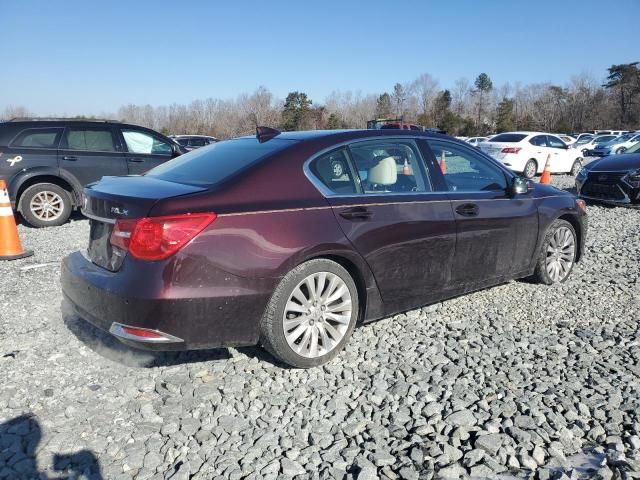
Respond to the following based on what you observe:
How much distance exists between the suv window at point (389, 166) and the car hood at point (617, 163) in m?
7.55

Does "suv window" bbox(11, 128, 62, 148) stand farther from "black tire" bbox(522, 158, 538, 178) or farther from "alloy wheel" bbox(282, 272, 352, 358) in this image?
"black tire" bbox(522, 158, 538, 178)

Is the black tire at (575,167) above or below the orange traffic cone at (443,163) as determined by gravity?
below

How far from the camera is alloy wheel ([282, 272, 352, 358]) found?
10.8 ft

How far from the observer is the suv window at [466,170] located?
4.23 metres

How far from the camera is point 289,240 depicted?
10.3ft

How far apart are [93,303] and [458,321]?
2.74 metres

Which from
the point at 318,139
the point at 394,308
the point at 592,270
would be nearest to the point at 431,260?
the point at 394,308

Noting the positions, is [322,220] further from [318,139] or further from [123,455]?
[123,455]

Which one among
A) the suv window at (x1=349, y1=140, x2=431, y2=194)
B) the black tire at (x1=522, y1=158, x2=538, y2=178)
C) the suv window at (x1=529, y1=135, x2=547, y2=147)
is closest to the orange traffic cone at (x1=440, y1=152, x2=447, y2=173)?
the suv window at (x1=349, y1=140, x2=431, y2=194)

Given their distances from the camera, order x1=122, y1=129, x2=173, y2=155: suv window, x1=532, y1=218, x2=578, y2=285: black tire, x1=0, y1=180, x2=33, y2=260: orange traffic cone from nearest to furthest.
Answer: x1=532, y1=218, x2=578, y2=285: black tire, x1=0, y1=180, x2=33, y2=260: orange traffic cone, x1=122, y1=129, x2=173, y2=155: suv window

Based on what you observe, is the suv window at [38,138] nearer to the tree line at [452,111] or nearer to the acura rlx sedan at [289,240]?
the acura rlx sedan at [289,240]

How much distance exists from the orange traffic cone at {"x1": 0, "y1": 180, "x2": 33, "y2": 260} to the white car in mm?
14085

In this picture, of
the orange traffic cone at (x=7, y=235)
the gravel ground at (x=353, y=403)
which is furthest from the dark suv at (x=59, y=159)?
the gravel ground at (x=353, y=403)

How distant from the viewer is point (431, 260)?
154 inches
